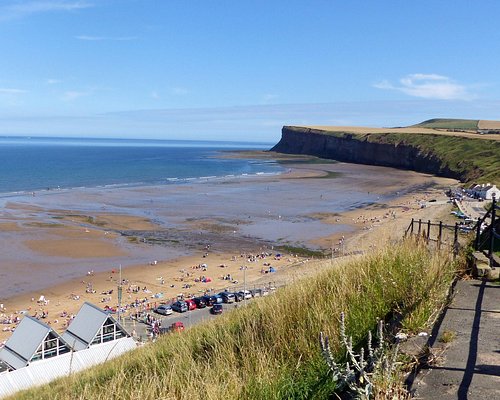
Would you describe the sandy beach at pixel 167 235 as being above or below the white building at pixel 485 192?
below

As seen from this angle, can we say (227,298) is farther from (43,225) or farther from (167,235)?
(43,225)

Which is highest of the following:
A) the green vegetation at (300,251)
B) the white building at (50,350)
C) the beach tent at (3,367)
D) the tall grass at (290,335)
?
the tall grass at (290,335)

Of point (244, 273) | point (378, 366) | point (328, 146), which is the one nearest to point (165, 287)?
point (244, 273)

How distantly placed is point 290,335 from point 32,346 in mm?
10182

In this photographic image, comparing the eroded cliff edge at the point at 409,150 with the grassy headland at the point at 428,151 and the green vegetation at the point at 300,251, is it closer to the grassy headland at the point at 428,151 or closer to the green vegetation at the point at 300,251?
the grassy headland at the point at 428,151

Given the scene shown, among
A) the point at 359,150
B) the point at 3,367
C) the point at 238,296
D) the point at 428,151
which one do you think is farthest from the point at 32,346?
the point at 359,150

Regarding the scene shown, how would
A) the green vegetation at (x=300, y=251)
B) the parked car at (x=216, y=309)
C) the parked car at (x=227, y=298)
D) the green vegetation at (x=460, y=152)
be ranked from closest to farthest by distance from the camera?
the parked car at (x=216, y=309) < the parked car at (x=227, y=298) < the green vegetation at (x=300, y=251) < the green vegetation at (x=460, y=152)

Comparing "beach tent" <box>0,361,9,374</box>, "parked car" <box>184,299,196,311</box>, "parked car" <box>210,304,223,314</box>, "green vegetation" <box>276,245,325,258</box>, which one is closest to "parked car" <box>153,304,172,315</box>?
"parked car" <box>184,299,196,311</box>

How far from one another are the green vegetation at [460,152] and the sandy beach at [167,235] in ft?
43.6

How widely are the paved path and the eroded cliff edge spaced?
2716 inches

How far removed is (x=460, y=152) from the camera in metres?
96.7

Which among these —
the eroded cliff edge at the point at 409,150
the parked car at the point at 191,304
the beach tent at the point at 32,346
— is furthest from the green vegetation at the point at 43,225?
the eroded cliff edge at the point at 409,150

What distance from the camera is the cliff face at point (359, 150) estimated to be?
339ft

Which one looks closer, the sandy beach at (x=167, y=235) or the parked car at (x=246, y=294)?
the parked car at (x=246, y=294)
